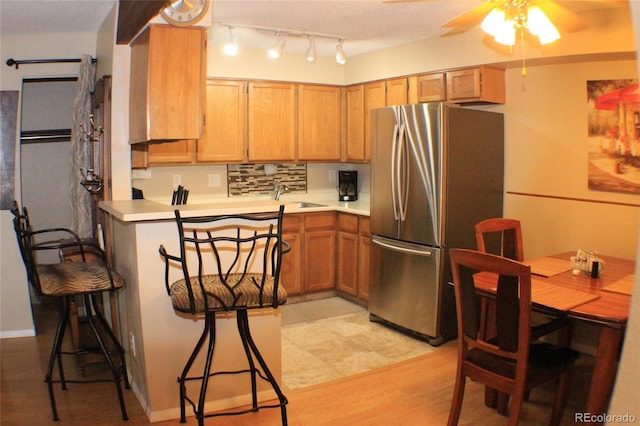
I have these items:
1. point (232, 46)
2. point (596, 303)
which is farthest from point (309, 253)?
point (596, 303)

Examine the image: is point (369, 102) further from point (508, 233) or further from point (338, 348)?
point (338, 348)

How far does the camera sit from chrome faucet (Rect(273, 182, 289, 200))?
5.37 m

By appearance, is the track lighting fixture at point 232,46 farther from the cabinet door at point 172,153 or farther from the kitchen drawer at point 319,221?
the kitchen drawer at point 319,221

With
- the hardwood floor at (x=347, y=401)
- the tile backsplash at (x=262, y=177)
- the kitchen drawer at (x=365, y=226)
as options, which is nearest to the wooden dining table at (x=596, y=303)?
the hardwood floor at (x=347, y=401)

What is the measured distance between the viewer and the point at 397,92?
479 centimetres

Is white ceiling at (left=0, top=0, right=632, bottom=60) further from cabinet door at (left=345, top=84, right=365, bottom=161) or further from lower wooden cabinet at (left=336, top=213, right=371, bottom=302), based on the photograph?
lower wooden cabinet at (left=336, top=213, right=371, bottom=302)

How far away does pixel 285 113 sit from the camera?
17.0 feet

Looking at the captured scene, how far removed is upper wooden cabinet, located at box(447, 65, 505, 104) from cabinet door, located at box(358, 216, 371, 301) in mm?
1316

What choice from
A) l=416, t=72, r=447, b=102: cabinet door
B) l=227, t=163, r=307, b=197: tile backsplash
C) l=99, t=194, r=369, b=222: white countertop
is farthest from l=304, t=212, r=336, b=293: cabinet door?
l=99, t=194, r=369, b=222: white countertop

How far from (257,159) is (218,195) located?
0.54m

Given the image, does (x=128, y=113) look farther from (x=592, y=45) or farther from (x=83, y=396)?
(x=592, y=45)

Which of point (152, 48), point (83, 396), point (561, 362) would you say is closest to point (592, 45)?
point (561, 362)

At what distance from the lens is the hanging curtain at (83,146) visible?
13.0 feet

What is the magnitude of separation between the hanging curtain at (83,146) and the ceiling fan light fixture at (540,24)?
9.85 feet
